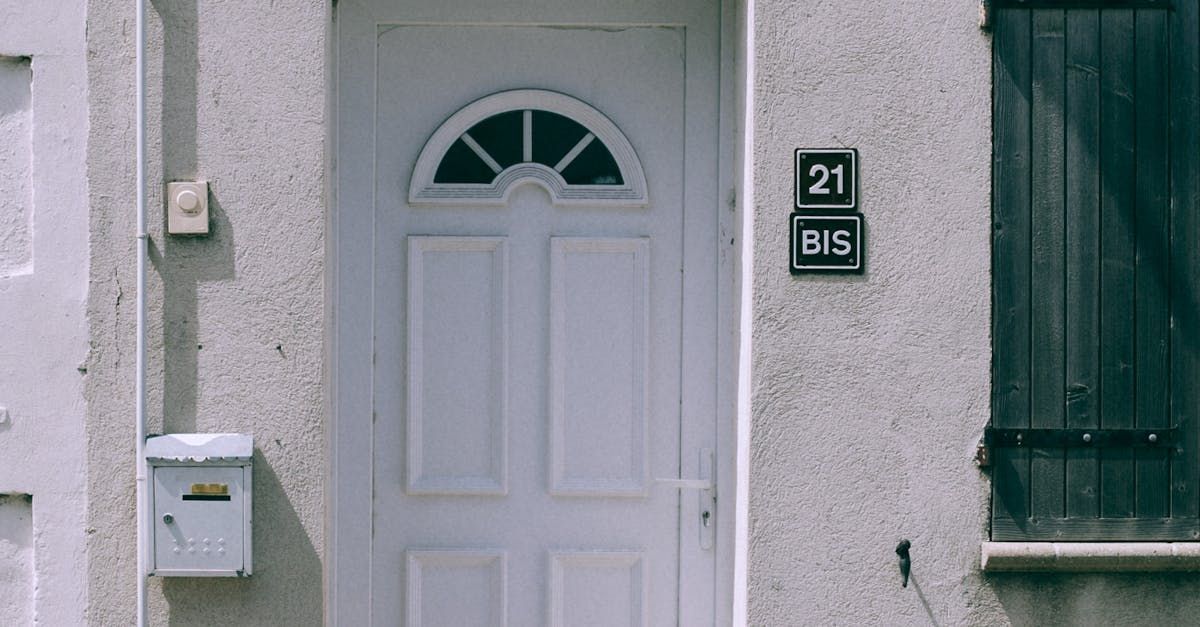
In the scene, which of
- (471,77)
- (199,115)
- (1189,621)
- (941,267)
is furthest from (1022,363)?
(199,115)

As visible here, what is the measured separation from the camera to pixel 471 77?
12.7 feet

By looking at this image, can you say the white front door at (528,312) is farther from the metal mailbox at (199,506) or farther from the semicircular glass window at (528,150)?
the metal mailbox at (199,506)

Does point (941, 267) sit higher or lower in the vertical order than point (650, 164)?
lower

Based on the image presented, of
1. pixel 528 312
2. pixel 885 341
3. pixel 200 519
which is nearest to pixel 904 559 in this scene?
pixel 885 341

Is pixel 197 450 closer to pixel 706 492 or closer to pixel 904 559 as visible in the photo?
pixel 706 492

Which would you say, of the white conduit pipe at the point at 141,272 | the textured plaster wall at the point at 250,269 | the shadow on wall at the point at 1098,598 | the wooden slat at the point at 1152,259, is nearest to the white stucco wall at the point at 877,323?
the shadow on wall at the point at 1098,598

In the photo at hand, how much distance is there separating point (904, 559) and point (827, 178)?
1.15 m

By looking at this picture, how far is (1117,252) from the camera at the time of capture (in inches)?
141

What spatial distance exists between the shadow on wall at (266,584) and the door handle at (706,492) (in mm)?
1123

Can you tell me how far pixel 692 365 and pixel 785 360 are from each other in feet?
1.24

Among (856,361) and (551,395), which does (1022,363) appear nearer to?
(856,361)

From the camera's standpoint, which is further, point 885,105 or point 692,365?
point 692,365

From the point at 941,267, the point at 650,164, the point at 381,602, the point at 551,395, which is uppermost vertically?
the point at 650,164

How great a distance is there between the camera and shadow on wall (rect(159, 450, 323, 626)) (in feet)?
11.9
